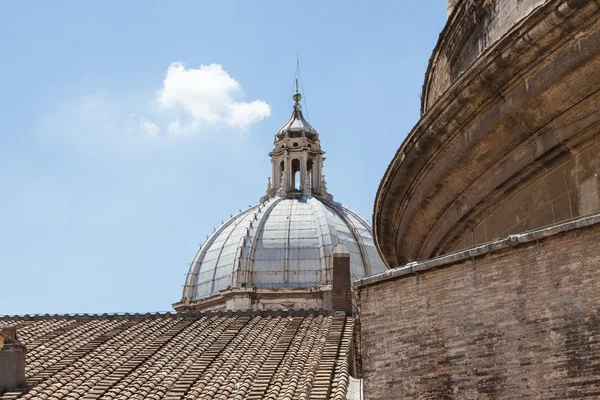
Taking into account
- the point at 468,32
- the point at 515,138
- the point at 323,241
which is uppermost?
the point at 323,241

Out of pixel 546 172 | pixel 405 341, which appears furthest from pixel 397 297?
pixel 546 172

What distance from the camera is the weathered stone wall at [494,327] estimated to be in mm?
7262

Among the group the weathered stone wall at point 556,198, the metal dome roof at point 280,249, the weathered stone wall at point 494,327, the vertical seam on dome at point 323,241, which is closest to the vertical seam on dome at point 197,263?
the metal dome roof at point 280,249

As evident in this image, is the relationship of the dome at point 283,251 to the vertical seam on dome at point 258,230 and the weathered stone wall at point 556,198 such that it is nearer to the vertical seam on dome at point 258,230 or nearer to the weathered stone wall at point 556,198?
the vertical seam on dome at point 258,230

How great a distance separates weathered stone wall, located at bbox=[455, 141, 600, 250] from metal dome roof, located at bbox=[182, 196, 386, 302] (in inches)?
1110

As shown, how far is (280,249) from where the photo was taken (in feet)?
132

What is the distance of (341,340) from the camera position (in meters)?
16.5

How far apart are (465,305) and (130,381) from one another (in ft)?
23.8

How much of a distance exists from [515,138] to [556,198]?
75 cm

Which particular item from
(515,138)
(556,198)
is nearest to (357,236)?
(515,138)

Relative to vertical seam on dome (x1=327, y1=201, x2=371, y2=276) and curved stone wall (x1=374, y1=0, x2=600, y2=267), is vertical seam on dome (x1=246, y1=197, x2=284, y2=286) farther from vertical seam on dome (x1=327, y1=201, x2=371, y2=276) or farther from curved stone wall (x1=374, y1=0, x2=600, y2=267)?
curved stone wall (x1=374, y1=0, x2=600, y2=267)

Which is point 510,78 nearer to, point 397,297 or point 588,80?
point 588,80

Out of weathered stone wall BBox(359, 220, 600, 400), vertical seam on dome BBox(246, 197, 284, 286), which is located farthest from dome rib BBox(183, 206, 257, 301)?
weathered stone wall BBox(359, 220, 600, 400)

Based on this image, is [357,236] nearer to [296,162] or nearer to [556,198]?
[296,162]
